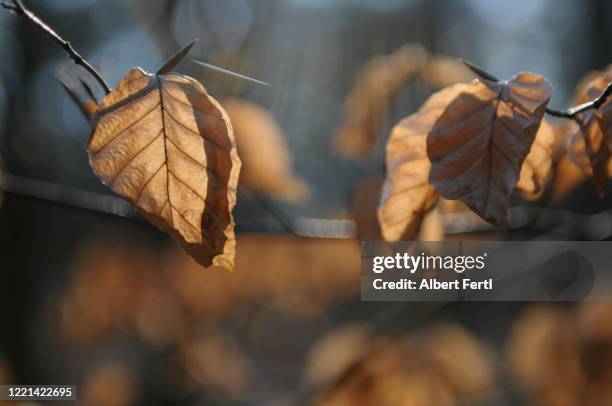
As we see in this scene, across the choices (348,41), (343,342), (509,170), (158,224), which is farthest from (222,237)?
(348,41)

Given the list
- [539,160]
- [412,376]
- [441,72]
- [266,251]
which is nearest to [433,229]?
[539,160]

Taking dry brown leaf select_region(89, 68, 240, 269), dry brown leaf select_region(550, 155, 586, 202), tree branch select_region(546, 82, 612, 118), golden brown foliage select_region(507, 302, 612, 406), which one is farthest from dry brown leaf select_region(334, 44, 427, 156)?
dry brown leaf select_region(89, 68, 240, 269)

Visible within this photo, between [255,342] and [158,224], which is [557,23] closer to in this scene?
[255,342]

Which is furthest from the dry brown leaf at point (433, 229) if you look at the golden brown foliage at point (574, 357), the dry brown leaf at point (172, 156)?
the golden brown foliage at point (574, 357)

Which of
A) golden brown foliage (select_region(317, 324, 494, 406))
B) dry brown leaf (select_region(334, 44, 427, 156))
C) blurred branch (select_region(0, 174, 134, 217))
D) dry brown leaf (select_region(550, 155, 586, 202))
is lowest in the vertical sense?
golden brown foliage (select_region(317, 324, 494, 406))

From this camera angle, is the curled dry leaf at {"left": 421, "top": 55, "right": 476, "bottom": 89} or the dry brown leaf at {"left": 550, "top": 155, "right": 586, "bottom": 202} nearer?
the dry brown leaf at {"left": 550, "top": 155, "right": 586, "bottom": 202}

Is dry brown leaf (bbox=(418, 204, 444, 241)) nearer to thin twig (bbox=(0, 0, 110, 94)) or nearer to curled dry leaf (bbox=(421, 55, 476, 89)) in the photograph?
thin twig (bbox=(0, 0, 110, 94))

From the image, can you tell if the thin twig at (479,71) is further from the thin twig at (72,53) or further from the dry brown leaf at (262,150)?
the dry brown leaf at (262,150)

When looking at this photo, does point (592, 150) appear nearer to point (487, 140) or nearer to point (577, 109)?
point (577, 109)
